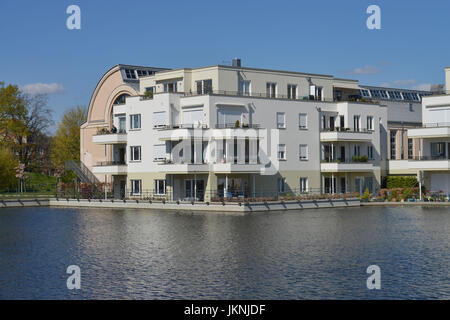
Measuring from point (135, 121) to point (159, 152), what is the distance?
463cm

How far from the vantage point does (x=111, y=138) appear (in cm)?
6469

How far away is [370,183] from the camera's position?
6556cm

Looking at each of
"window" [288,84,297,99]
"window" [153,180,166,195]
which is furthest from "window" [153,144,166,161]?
"window" [288,84,297,99]

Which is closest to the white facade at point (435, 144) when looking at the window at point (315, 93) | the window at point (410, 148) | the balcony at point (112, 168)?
the window at point (315, 93)

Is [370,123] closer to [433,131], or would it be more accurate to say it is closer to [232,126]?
[433,131]

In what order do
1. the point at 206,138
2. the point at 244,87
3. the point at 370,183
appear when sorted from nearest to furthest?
the point at 206,138 → the point at 244,87 → the point at 370,183

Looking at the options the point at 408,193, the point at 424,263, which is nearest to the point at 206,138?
the point at 408,193

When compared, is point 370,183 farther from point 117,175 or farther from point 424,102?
point 117,175

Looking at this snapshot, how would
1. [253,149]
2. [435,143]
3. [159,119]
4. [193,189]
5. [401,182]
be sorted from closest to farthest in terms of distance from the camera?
[253,149] → [193,189] → [159,119] → [435,143] → [401,182]

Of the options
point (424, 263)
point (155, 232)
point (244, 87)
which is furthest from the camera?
point (244, 87)

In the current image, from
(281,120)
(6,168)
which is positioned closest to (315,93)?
(281,120)

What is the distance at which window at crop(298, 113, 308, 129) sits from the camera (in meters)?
61.7

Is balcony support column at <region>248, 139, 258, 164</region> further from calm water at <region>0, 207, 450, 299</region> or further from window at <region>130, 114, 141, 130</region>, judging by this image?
window at <region>130, 114, 141, 130</region>
